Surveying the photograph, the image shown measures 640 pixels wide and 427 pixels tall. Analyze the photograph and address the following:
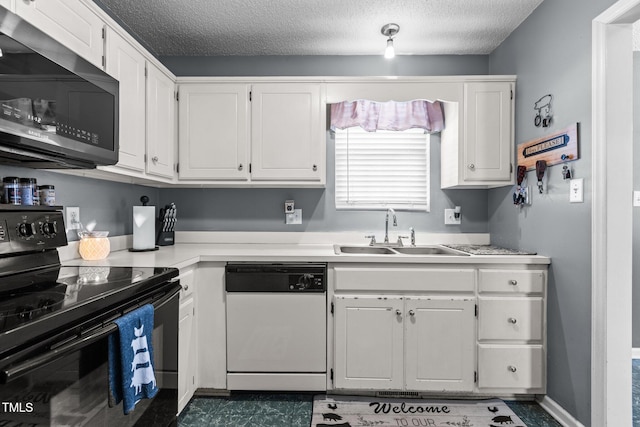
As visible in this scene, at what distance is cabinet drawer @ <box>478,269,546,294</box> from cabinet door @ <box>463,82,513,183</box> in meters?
0.67

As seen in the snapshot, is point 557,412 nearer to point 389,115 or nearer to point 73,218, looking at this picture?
point 389,115

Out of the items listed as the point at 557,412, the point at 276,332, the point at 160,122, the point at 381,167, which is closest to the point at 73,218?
the point at 160,122

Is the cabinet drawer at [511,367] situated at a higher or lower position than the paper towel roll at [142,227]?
lower

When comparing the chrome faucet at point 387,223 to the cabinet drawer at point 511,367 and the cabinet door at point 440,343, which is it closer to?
the cabinet door at point 440,343

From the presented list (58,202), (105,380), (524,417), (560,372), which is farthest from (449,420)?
(58,202)

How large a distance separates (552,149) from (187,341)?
2273mm

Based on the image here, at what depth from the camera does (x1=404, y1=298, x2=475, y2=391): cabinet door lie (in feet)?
6.76

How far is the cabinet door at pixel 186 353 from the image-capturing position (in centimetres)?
184

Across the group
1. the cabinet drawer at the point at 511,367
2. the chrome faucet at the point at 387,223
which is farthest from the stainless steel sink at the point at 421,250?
the cabinet drawer at the point at 511,367

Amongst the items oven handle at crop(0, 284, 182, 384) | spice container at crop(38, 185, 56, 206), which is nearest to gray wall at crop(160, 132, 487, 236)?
spice container at crop(38, 185, 56, 206)

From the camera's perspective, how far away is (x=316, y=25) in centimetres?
235

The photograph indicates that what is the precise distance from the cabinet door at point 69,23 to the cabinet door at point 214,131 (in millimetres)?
819

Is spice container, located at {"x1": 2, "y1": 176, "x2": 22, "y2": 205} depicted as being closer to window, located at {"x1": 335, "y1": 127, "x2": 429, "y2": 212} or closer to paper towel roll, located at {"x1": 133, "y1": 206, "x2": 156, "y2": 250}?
paper towel roll, located at {"x1": 133, "y1": 206, "x2": 156, "y2": 250}

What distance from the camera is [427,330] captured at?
6.77 ft
